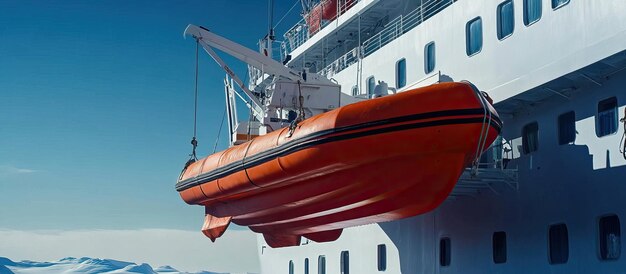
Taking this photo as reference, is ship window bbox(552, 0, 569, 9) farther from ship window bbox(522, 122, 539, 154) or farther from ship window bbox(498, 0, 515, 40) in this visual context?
ship window bbox(522, 122, 539, 154)

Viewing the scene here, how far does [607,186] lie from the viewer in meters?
9.95

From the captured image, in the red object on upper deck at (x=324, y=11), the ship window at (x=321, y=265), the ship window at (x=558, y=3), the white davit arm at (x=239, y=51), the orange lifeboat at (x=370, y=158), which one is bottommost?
the ship window at (x=321, y=265)

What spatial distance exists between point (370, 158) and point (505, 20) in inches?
137

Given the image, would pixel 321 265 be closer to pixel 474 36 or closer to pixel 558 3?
pixel 474 36

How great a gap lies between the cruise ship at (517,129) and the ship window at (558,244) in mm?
18

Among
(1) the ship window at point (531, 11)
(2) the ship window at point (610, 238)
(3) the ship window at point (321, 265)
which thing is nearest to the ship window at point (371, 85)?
(3) the ship window at point (321, 265)

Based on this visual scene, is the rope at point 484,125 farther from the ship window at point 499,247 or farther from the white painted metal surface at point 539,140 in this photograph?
the ship window at point 499,247

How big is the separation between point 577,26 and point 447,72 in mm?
3079

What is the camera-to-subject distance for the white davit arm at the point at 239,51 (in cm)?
1582

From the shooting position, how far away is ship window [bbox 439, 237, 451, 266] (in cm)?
1302

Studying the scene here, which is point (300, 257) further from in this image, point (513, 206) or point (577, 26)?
point (577, 26)

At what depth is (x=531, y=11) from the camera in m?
11.4

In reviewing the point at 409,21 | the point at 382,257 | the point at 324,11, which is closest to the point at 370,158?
the point at 409,21

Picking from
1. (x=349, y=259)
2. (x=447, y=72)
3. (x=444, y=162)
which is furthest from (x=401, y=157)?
(x=349, y=259)
